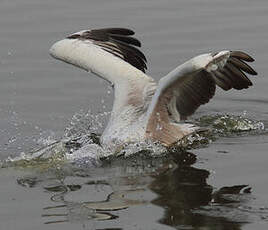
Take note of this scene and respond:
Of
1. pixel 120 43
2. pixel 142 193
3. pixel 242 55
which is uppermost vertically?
pixel 120 43

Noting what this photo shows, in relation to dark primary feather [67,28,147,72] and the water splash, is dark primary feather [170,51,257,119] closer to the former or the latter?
the water splash

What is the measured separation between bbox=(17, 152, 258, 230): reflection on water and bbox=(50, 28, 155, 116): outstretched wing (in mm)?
1072

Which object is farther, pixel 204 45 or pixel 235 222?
pixel 204 45

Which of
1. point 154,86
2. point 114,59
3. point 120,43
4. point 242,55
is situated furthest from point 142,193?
point 120,43

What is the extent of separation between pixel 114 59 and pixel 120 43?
0.63m

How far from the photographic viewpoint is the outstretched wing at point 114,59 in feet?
35.3

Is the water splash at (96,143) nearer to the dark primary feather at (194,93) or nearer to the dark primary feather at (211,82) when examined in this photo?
the dark primary feather at (194,93)

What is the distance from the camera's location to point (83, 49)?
11289 millimetres

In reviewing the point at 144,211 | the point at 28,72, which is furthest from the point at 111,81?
the point at 144,211

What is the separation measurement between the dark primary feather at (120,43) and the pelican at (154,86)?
0.12 feet

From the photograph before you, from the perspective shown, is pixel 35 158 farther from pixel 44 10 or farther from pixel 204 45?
pixel 44 10

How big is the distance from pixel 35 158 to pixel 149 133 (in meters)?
1.18

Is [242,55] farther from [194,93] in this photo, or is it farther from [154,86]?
[154,86]

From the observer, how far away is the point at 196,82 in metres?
9.78
